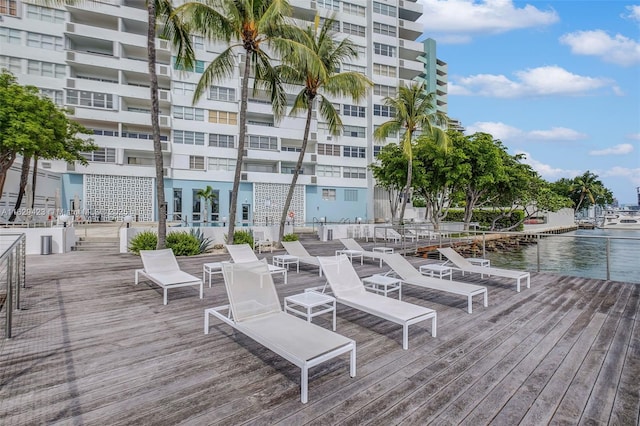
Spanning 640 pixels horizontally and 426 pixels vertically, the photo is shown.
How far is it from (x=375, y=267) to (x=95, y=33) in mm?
30948

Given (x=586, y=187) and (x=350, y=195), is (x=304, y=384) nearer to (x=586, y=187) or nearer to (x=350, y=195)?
(x=350, y=195)

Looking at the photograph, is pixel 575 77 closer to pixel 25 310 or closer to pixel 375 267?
pixel 375 267

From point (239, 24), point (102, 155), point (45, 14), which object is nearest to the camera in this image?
point (239, 24)

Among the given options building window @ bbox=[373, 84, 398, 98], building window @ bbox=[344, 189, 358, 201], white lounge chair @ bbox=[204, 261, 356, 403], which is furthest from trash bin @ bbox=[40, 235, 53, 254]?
building window @ bbox=[373, 84, 398, 98]

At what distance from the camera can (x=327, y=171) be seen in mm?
34531

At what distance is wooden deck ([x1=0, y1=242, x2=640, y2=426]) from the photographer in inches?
114

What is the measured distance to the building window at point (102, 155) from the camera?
2639cm

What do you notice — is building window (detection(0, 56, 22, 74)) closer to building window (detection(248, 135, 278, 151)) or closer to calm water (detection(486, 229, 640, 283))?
building window (detection(248, 135, 278, 151))

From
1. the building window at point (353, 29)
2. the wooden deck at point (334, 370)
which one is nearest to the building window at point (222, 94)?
the building window at point (353, 29)

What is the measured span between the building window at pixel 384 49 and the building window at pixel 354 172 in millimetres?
13350

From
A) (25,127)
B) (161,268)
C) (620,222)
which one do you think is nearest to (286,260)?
(161,268)

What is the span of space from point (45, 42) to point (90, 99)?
5527 millimetres

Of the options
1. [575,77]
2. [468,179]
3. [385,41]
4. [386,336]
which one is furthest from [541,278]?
[385,41]

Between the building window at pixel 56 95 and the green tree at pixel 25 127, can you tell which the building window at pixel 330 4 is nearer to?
the building window at pixel 56 95
